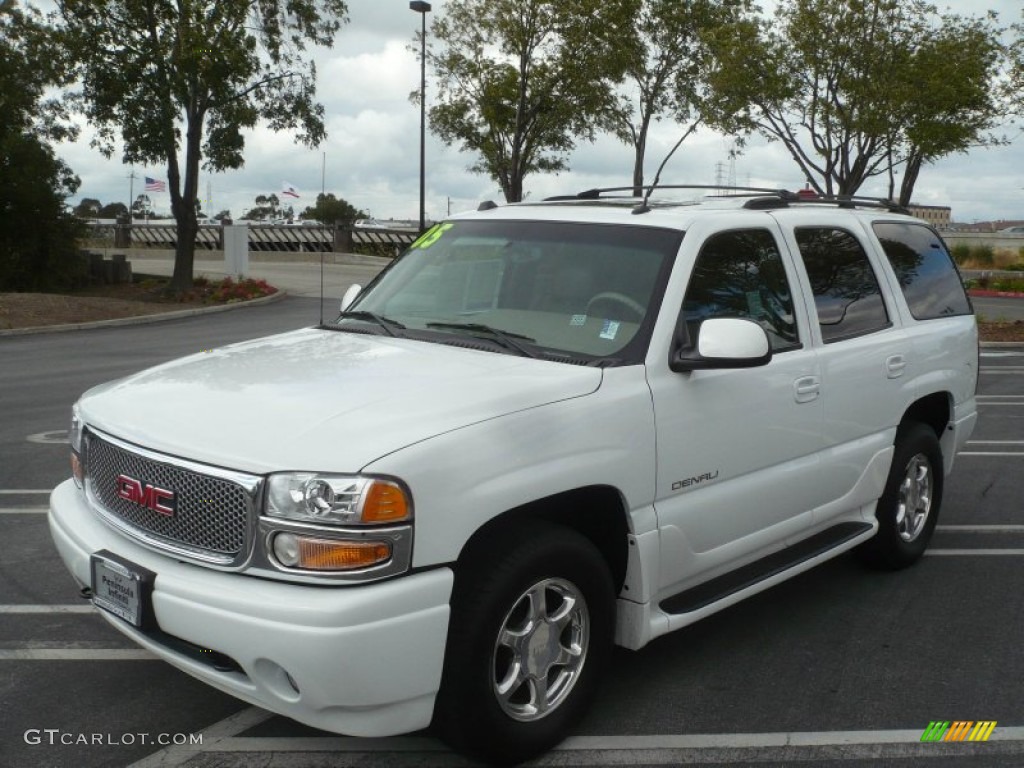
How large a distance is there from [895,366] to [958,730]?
6.58 feet

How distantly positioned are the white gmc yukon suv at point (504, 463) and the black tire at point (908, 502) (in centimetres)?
5

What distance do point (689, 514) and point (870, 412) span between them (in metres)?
1.61

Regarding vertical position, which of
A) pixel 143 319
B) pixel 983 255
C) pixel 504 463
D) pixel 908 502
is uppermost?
pixel 983 255

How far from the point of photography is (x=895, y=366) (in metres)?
5.52

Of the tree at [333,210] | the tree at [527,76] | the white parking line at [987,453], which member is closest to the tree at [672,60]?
the tree at [527,76]

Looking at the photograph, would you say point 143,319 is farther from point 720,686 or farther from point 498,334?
point 720,686

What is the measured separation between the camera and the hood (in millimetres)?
A: 3291

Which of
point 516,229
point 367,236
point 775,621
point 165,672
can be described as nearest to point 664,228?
point 516,229

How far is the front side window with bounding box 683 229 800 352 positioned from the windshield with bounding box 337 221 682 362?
0.18 metres

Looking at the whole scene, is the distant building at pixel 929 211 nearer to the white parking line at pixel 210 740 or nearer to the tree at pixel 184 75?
the white parking line at pixel 210 740

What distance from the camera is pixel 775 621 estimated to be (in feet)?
16.9

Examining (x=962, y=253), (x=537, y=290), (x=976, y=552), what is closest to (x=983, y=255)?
(x=962, y=253)

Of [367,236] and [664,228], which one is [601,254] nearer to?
[664,228]

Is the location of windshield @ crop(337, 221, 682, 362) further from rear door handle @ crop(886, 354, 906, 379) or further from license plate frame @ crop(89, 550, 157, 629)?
rear door handle @ crop(886, 354, 906, 379)
